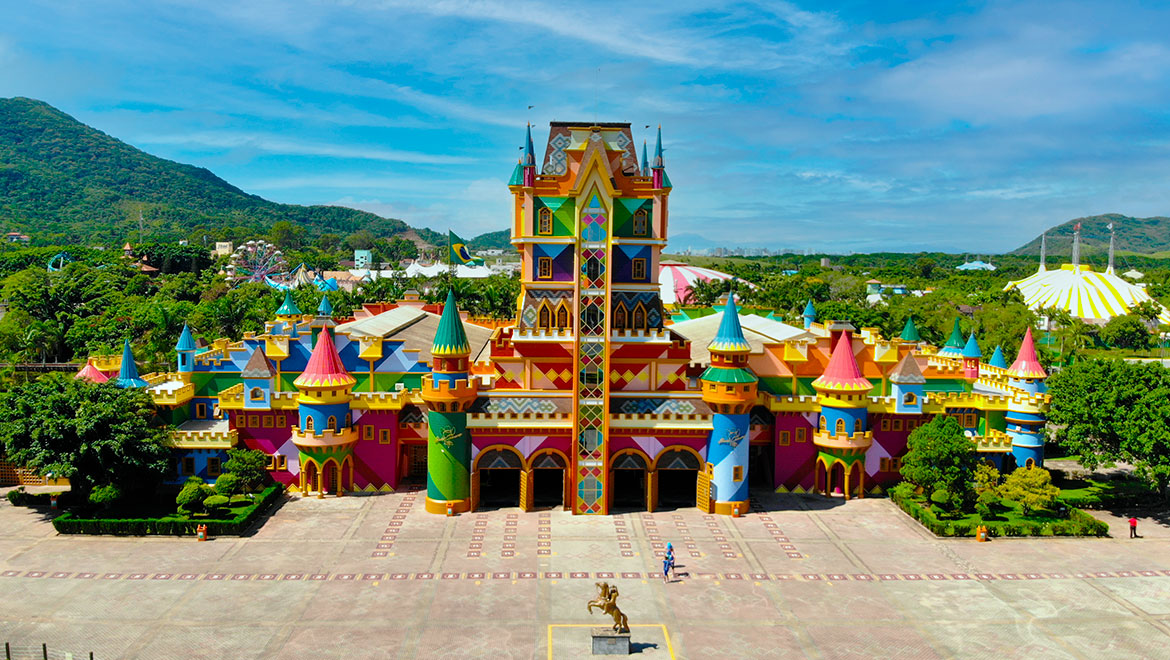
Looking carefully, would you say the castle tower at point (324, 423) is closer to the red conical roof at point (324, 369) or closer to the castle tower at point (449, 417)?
the red conical roof at point (324, 369)

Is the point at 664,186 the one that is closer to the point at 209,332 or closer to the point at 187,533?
the point at 187,533

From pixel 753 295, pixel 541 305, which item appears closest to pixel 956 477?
pixel 541 305

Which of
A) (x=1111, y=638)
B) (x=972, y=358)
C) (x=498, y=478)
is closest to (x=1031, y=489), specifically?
(x=972, y=358)

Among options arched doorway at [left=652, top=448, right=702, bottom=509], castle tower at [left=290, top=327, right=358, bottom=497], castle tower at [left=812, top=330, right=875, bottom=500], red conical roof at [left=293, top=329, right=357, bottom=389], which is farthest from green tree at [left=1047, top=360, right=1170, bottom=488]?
red conical roof at [left=293, top=329, right=357, bottom=389]

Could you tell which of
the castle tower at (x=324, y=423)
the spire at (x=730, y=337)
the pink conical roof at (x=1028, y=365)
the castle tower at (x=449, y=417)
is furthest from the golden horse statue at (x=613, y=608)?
the pink conical roof at (x=1028, y=365)

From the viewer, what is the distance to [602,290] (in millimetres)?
38031

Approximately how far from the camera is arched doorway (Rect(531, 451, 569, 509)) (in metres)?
39.0

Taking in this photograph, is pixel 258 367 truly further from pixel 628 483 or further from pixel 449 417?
Answer: pixel 628 483

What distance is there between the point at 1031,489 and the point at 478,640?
2746 centimetres

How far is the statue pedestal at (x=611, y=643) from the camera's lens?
24.8 m

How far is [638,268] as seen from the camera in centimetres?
3941

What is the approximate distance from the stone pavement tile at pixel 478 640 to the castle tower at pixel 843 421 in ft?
69.0

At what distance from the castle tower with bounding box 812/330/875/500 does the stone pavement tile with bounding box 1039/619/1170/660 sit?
1437 centimetres

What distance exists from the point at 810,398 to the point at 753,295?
9087 cm
